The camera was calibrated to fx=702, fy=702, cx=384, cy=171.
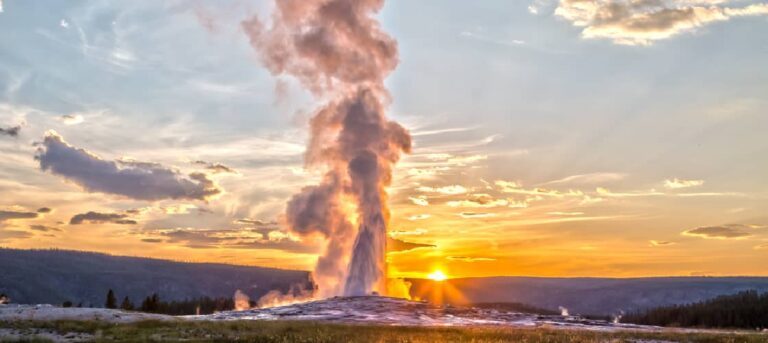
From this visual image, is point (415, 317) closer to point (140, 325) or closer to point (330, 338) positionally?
point (140, 325)

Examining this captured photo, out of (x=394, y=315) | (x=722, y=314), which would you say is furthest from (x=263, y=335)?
(x=722, y=314)

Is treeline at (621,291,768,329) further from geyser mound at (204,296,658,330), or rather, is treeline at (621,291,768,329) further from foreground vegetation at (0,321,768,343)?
foreground vegetation at (0,321,768,343)

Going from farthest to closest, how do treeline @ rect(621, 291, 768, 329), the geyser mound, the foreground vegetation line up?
treeline @ rect(621, 291, 768, 329) < the geyser mound < the foreground vegetation

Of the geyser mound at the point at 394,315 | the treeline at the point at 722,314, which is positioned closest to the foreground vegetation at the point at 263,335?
the geyser mound at the point at 394,315

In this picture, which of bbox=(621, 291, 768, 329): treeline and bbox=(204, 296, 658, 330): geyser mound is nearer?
bbox=(204, 296, 658, 330): geyser mound

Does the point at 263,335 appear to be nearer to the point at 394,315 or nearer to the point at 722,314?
the point at 394,315

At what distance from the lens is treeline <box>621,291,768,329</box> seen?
15125cm

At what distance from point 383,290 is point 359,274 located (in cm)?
551

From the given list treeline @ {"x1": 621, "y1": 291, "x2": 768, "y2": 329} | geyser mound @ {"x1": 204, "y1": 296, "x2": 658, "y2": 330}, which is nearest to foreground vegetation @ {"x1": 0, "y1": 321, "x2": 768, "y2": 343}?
geyser mound @ {"x1": 204, "y1": 296, "x2": 658, "y2": 330}

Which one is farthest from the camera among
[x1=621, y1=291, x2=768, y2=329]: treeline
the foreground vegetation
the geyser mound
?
[x1=621, y1=291, x2=768, y2=329]: treeline

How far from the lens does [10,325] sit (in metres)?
48.2

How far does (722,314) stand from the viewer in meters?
158

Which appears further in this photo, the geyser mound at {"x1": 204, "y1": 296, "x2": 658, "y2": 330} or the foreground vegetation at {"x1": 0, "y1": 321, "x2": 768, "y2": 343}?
the geyser mound at {"x1": 204, "y1": 296, "x2": 658, "y2": 330}

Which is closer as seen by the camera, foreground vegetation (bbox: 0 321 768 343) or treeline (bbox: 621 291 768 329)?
foreground vegetation (bbox: 0 321 768 343)
